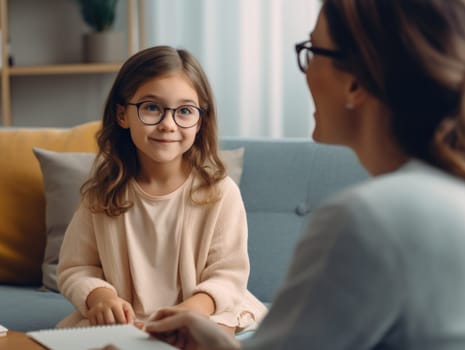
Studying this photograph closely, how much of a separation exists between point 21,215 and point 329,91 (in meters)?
1.79

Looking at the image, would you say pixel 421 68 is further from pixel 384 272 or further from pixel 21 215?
pixel 21 215

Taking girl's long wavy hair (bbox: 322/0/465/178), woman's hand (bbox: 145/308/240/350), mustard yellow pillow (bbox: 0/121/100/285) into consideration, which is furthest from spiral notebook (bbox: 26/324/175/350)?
mustard yellow pillow (bbox: 0/121/100/285)

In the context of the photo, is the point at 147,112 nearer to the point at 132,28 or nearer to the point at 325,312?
the point at 325,312

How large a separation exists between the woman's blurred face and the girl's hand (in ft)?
2.93

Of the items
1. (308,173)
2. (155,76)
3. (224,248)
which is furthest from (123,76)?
(308,173)

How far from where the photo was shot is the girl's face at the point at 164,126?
222 cm

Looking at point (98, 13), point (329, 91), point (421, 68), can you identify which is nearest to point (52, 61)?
point (98, 13)

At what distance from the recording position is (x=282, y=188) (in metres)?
2.75

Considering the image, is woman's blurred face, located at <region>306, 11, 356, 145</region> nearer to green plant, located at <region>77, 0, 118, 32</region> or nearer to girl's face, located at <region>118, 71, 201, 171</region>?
girl's face, located at <region>118, 71, 201, 171</region>

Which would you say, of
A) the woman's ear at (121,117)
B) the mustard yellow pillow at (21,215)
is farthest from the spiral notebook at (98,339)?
the mustard yellow pillow at (21,215)

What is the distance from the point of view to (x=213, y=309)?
2.15 metres

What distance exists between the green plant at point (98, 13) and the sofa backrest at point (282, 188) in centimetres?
141

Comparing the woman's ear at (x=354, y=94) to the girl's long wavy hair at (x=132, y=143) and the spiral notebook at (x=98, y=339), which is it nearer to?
the spiral notebook at (x=98, y=339)

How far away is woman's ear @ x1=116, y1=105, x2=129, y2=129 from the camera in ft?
7.62
